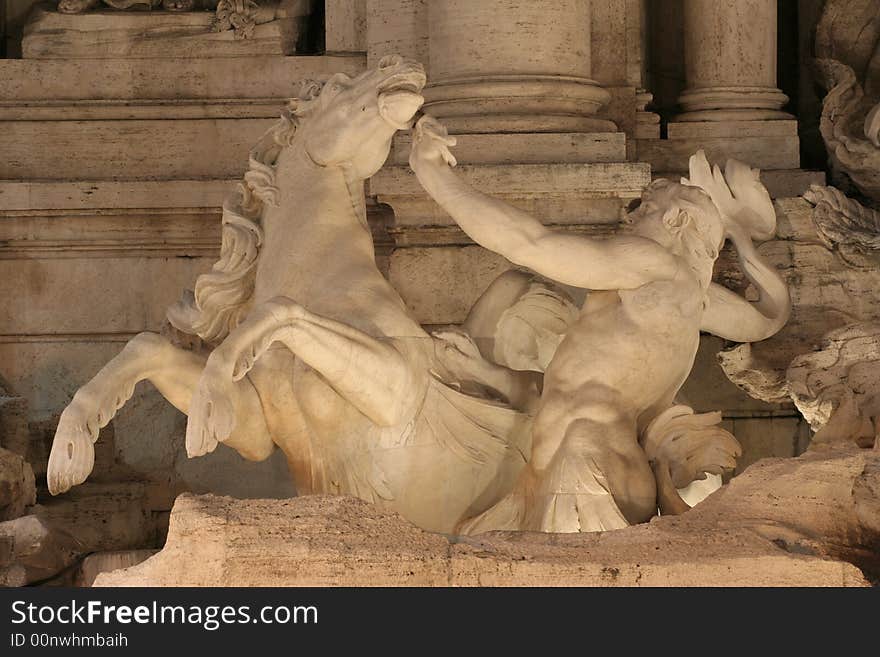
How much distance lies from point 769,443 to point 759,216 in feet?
5.53

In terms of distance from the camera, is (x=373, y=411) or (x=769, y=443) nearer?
(x=373, y=411)

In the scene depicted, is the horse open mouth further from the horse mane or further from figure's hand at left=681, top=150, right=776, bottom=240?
figure's hand at left=681, top=150, right=776, bottom=240

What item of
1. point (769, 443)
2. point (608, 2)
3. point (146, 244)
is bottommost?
point (769, 443)

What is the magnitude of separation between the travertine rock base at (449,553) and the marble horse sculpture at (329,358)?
1.30m

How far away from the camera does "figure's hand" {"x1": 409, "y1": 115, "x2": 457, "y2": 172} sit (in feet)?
27.8

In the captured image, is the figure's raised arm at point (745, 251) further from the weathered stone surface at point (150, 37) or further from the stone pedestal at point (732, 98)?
the weathered stone surface at point (150, 37)

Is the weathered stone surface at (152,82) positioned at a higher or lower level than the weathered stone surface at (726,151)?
higher

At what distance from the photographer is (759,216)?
9766mm

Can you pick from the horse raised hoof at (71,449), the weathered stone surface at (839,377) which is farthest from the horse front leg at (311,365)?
the weathered stone surface at (839,377)

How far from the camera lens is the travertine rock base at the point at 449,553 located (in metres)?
6.54

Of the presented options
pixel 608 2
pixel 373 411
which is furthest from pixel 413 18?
pixel 373 411

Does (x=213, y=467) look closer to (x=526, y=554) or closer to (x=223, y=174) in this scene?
(x=223, y=174)

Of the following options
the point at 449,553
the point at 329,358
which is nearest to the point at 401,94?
the point at 329,358
